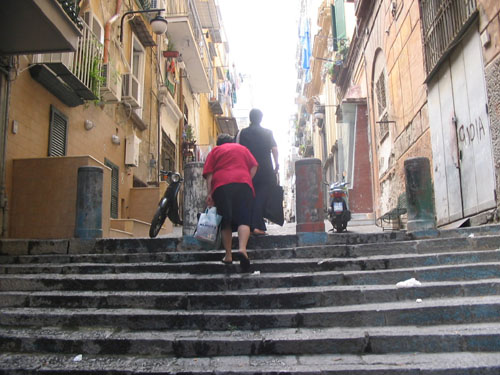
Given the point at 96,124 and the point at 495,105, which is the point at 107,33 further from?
the point at 495,105

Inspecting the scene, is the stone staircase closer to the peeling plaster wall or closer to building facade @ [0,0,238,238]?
the peeling plaster wall

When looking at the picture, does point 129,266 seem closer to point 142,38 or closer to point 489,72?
point 489,72

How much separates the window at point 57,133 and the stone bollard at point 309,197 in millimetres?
5098

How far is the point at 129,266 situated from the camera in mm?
5773

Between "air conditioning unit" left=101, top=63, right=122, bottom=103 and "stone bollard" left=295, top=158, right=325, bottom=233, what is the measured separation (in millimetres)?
5792

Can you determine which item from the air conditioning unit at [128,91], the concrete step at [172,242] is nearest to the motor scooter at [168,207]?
the concrete step at [172,242]

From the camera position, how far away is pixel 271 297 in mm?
4734

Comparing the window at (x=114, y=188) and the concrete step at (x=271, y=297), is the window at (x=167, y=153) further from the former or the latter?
the concrete step at (x=271, y=297)

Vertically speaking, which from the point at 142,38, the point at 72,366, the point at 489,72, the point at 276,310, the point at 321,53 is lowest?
the point at 72,366

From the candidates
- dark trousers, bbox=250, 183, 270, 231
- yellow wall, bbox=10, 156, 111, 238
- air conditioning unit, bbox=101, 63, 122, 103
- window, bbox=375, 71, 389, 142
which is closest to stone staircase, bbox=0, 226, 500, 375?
dark trousers, bbox=250, 183, 270, 231

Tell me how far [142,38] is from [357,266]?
12.1m

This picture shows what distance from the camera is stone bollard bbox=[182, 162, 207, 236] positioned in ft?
24.1

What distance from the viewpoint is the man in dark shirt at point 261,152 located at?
636cm

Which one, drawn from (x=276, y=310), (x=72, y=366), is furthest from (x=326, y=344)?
(x=72, y=366)
